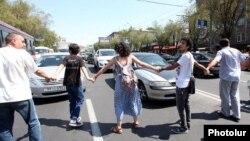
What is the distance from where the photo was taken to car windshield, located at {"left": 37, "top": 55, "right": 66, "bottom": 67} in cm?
994

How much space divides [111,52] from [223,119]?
1487cm

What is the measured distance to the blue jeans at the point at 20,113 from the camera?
3.86 m

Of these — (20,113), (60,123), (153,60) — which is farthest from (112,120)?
(153,60)

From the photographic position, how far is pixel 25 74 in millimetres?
3988

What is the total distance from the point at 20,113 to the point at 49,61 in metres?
6.40

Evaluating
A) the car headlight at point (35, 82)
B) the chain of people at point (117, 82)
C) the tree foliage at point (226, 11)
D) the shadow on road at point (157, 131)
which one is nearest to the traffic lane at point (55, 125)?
the chain of people at point (117, 82)

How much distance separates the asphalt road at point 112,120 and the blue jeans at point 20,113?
43.2 inches

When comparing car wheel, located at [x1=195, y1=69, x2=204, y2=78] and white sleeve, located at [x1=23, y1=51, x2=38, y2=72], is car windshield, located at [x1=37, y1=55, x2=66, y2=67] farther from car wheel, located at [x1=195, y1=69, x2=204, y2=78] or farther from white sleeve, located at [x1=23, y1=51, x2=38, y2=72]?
car wheel, located at [x1=195, y1=69, x2=204, y2=78]

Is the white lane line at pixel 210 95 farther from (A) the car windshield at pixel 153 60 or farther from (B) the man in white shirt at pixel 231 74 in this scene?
(B) the man in white shirt at pixel 231 74

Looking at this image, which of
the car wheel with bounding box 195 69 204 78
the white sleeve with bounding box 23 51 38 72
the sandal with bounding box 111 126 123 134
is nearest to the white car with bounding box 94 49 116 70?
the car wheel with bounding box 195 69 204 78

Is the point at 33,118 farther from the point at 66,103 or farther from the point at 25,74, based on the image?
the point at 66,103

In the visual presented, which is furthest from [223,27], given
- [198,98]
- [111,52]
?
[198,98]

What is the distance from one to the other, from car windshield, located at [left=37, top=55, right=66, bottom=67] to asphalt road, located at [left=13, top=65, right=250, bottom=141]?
1650 millimetres

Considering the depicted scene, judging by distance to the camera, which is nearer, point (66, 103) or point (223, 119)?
point (223, 119)
